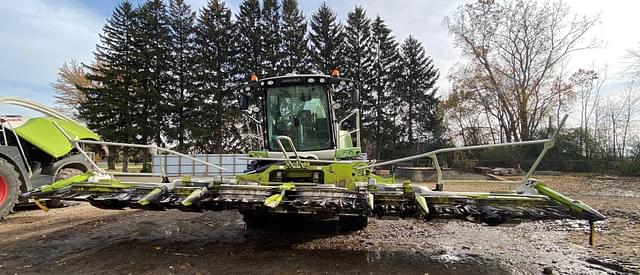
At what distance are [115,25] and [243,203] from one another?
26.2 metres

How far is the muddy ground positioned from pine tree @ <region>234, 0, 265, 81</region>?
20.7 m

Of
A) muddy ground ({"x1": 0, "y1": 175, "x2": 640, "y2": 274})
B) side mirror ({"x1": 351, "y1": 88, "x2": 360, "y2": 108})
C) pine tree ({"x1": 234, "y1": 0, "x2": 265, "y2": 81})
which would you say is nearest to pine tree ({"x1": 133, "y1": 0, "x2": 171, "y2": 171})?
pine tree ({"x1": 234, "y1": 0, "x2": 265, "y2": 81})

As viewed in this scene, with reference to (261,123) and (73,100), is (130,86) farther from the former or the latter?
(261,123)

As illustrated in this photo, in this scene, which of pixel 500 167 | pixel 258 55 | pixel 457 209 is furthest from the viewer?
pixel 258 55

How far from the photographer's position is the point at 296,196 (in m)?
3.65

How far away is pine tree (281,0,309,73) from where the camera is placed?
88.6 ft

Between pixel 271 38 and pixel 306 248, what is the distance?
24862mm

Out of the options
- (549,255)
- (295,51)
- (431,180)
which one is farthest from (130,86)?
(549,255)

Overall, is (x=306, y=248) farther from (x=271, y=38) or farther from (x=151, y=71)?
(x=271, y=38)

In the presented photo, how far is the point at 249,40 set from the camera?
27047 mm

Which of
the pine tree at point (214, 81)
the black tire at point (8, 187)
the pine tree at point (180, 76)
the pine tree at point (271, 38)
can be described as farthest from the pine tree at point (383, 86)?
the black tire at point (8, 187)

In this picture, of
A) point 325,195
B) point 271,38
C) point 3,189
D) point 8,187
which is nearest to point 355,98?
point 325,195

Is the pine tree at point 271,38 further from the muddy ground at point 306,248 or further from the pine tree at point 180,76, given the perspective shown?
the muddy ground at point 306,248

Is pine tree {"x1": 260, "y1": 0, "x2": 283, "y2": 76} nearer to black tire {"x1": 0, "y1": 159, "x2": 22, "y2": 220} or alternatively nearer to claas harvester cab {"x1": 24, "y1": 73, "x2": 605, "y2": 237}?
black tire {"x1": 0, "y1": 159, "x2": 22, "y2": 220}
